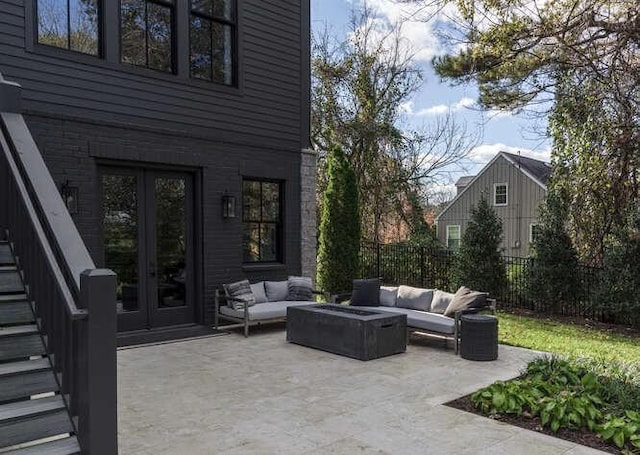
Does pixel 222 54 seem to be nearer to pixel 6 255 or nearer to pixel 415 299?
pixel 415 299

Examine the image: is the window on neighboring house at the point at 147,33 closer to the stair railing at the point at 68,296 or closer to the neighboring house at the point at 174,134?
the neighboring house at the point at 174,134

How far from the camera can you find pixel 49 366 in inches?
105

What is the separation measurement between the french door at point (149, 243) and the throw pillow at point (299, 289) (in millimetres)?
1503

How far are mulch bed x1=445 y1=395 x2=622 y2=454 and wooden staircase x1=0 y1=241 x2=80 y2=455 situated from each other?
2939mm

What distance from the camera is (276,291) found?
25.4 ft

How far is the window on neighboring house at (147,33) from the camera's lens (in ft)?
21.3

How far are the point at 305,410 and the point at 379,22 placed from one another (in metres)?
14.3

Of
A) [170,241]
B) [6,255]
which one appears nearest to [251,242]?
[170,241]

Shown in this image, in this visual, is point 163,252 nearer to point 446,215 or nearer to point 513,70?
point 513,70

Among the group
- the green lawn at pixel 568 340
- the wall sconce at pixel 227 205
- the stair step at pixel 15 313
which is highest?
the wall sconce at pixel 227 205

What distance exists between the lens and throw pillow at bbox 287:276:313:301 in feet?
25.6

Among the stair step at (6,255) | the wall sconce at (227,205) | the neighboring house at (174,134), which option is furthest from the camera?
the wall sconce at (227,205)

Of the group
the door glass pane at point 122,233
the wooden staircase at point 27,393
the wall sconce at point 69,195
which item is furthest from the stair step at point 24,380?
the door glass pane at point 122,233

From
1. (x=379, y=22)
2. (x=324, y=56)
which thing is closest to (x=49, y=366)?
(x=324, y=56)
